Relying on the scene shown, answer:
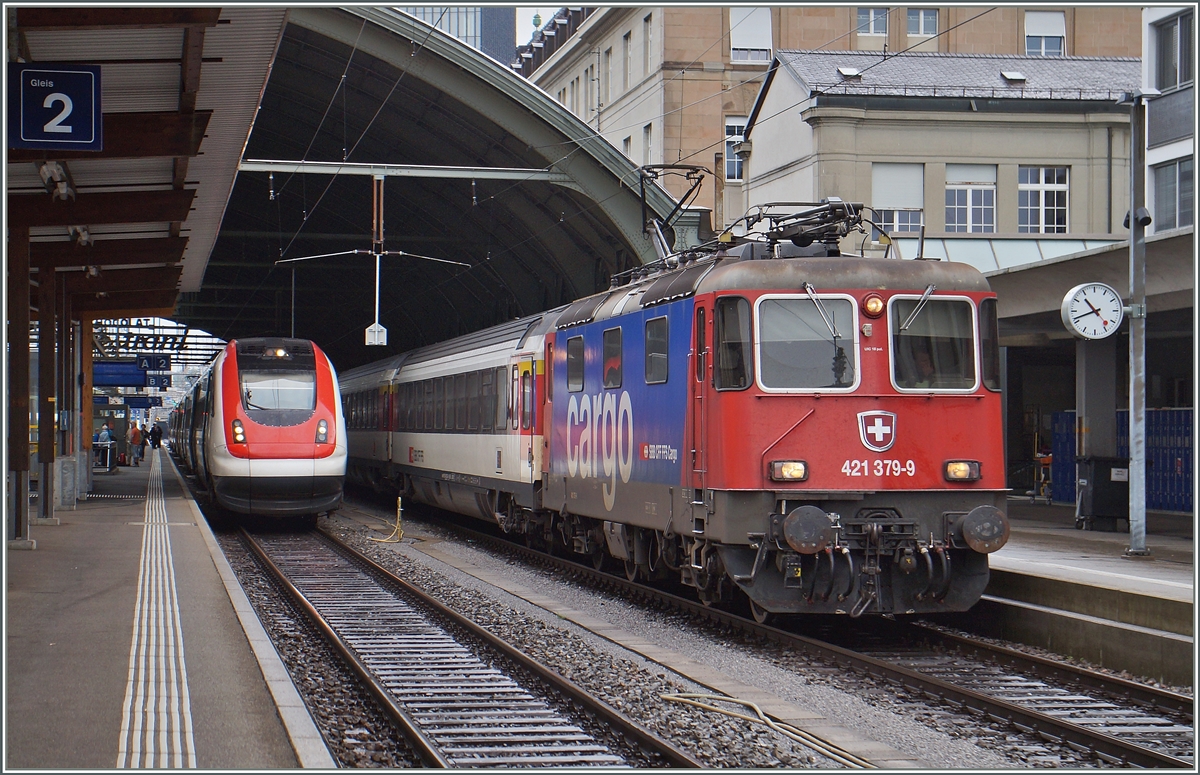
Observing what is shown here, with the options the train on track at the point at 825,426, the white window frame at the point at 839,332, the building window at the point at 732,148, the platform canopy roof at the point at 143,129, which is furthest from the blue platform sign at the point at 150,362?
the white window frame at the point at 839,332

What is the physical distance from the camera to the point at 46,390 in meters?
20.0

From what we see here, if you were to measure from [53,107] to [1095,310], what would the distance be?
12.3 m

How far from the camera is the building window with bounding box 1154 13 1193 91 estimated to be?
23.7 metres

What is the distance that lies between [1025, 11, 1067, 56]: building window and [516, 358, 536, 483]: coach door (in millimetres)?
33035

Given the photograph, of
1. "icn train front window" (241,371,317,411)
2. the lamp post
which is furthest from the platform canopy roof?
the lamp post

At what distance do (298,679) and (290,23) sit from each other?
19.7 m

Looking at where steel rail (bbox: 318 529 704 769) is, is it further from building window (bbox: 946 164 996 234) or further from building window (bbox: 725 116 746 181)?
building window (bbox: 725 116 746 181)

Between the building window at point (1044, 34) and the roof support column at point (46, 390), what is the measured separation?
115 ft

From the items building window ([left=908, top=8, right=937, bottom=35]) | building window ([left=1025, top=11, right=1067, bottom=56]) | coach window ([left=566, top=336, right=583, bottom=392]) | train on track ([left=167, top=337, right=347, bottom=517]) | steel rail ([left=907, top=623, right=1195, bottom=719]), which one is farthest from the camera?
building window ([left=1025, top=11, right=1067, bottom=56])

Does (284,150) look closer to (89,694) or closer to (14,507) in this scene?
(14,507)

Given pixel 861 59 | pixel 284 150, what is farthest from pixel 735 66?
pixel 284 150

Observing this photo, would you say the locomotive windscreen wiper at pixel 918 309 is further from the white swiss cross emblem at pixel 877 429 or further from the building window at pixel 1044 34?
the building window at pixel 1044 34

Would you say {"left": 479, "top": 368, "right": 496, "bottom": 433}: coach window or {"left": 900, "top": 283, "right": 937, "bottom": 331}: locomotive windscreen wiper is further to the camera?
{"left": 479, "top": 368, "right": 496, "bottom": 433}: coach window

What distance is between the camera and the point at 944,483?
11.0 m
